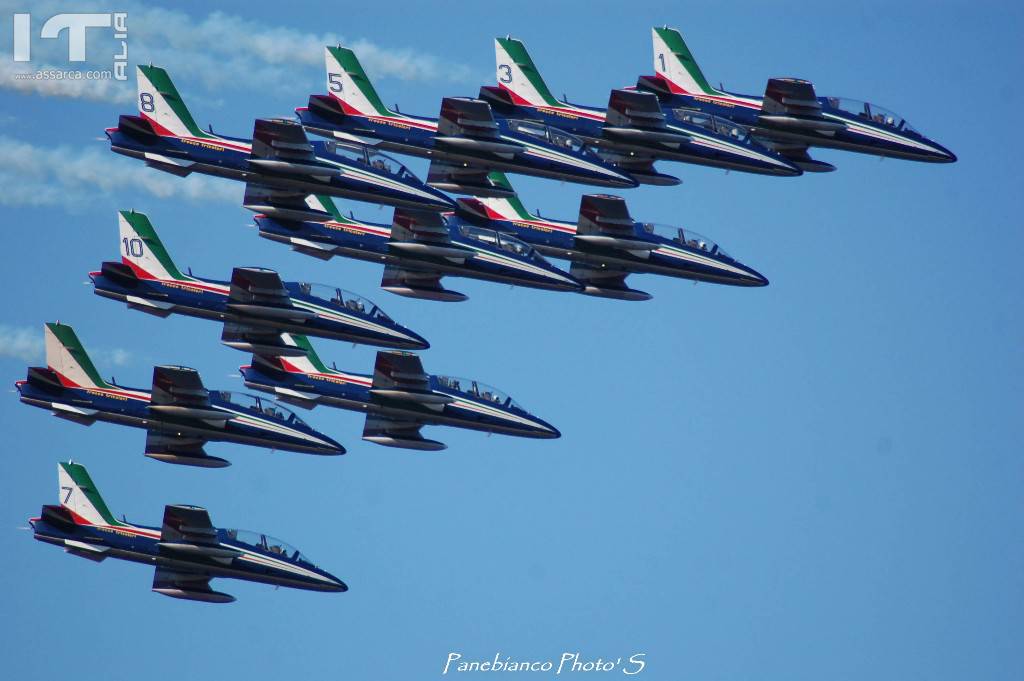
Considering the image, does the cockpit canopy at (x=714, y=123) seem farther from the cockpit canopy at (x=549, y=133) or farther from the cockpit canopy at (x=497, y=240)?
the cockpit canopy at (x=497, y=240)

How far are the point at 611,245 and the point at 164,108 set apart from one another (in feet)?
75.2

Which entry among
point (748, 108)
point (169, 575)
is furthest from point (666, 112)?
point (169, 575)

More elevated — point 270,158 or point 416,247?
point 270,158

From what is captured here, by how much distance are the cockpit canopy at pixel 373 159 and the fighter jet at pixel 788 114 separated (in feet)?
49.5

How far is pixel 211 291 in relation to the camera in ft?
328

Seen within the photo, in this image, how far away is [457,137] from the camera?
100625mm

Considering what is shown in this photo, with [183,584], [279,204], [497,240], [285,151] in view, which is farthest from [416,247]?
[183,584]

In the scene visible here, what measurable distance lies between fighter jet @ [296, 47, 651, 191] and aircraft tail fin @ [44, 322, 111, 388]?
1577 cm

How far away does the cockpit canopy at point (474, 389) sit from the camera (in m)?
104

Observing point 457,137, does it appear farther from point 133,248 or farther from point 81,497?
point 81,497

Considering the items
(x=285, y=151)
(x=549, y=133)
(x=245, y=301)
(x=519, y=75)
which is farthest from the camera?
(x=519, y=75)

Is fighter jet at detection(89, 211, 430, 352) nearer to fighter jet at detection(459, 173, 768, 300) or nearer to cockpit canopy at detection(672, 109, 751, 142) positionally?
fighter jet at detection(459, 173, 768, 300)

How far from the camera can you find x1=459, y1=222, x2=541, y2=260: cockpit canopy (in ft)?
333

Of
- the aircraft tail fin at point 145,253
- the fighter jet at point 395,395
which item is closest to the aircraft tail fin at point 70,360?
the aircraft tail fin at point 145,253
